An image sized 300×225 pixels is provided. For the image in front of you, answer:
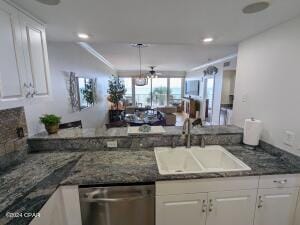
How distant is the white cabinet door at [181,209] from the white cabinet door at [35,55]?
1.41 m

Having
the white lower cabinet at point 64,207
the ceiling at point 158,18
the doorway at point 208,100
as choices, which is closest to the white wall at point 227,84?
the doorway at point 208,100

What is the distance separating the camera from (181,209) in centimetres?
131

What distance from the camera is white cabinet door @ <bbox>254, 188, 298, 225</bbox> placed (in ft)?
4.45

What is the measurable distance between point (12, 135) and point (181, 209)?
164cm

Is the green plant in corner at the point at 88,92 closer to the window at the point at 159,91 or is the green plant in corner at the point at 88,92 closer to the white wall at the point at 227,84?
the white wall at the point at 227,84

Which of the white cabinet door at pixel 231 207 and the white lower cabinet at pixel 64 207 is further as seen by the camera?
the white cabinet door at pixel 231 207

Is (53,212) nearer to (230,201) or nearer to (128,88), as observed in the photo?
(230,201)

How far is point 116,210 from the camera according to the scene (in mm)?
1296

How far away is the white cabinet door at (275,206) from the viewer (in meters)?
1.36

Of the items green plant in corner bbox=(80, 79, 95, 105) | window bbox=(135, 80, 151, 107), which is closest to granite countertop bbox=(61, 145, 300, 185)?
green plant in corner bbox=(80, 79, 95, 105)

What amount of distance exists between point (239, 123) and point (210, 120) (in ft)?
13.9

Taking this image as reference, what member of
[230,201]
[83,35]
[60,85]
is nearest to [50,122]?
[60,85]

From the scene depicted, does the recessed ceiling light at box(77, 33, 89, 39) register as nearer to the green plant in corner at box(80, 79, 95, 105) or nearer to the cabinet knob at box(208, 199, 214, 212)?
the green plant in corner at box(80, 79, 95, 105)

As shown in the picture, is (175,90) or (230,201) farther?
(175,90)
